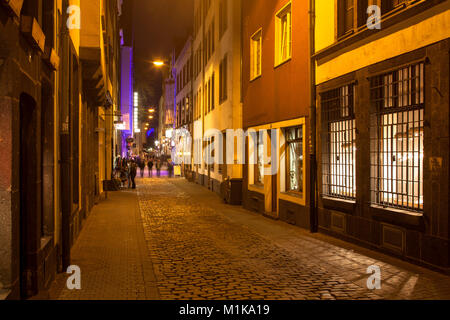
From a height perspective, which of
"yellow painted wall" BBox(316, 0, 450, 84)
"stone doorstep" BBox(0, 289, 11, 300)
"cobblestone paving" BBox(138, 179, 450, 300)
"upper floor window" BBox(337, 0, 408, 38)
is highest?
"upper floor window" BBox(337, 0, 408, 38)

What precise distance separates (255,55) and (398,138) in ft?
29.9

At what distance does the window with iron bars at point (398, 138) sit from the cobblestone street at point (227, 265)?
4.15 feet

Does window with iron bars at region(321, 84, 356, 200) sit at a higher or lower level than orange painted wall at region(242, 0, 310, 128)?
lower

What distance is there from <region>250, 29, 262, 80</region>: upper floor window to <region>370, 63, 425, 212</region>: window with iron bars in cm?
765

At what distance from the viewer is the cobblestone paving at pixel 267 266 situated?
6598 millimetres

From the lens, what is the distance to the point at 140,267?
809cm

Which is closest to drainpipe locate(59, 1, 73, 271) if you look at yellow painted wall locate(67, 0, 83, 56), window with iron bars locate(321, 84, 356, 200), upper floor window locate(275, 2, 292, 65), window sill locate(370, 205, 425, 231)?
yellow painted wall locate(67, 0, 83, 56)

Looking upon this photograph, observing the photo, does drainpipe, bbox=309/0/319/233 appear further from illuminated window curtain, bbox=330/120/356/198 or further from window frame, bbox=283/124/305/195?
window frame, bbox=283/124/305/195

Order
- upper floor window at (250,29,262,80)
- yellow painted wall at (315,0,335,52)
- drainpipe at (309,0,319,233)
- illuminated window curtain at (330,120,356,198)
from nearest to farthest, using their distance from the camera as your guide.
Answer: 1. illuminated window curtain at (330,120,356,198)
2. yellow painted wall at (315,0,335,52)
3. drainpipe at (309,0,319,233)
4. upper floor window at (250,29,262,80)

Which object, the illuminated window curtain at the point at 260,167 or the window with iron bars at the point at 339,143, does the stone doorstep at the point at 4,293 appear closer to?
the window with iron bars at the point at 339,143

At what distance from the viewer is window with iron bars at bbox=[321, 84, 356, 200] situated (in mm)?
10695

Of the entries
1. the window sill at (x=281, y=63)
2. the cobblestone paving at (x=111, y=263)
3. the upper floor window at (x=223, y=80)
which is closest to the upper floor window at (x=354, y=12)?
the window sill at (x=281, y=63)
